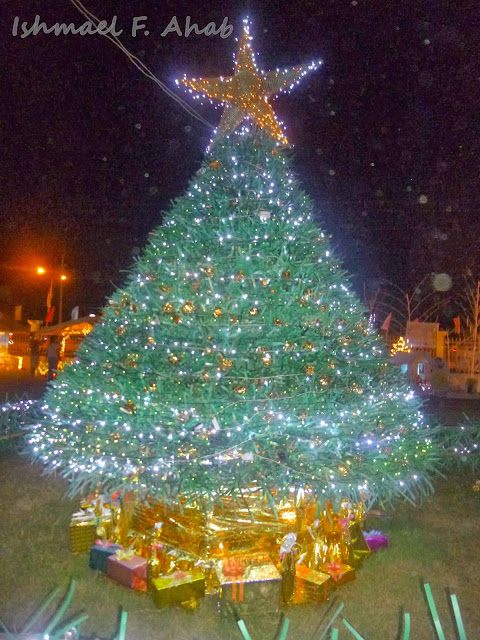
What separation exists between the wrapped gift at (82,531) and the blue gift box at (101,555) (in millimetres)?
307

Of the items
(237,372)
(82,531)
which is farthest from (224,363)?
(82,531)

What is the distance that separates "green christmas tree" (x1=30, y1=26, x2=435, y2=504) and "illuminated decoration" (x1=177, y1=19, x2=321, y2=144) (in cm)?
25

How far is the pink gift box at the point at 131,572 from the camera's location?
3.83m

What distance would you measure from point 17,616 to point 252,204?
10.7 ft

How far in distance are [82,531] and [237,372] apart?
205cm

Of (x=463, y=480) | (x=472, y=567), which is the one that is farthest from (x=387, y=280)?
(x=472, y=567)

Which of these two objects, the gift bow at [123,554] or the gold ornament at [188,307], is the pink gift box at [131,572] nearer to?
the gift bow at [123,554]

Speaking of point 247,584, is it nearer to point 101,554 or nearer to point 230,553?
point 230,553

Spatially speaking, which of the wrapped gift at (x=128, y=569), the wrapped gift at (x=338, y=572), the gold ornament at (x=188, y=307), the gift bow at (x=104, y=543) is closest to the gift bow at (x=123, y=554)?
the wrapped gift at (x=128, y=569)

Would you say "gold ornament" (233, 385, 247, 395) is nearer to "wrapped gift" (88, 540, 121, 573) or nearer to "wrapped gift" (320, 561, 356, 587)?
"wrapped gift" (320, 561, 356, 587)

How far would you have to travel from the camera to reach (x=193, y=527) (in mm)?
3836

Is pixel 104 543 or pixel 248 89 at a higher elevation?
pixel 248 89

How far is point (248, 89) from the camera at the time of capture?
4688 mm

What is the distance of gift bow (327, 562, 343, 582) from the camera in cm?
388
